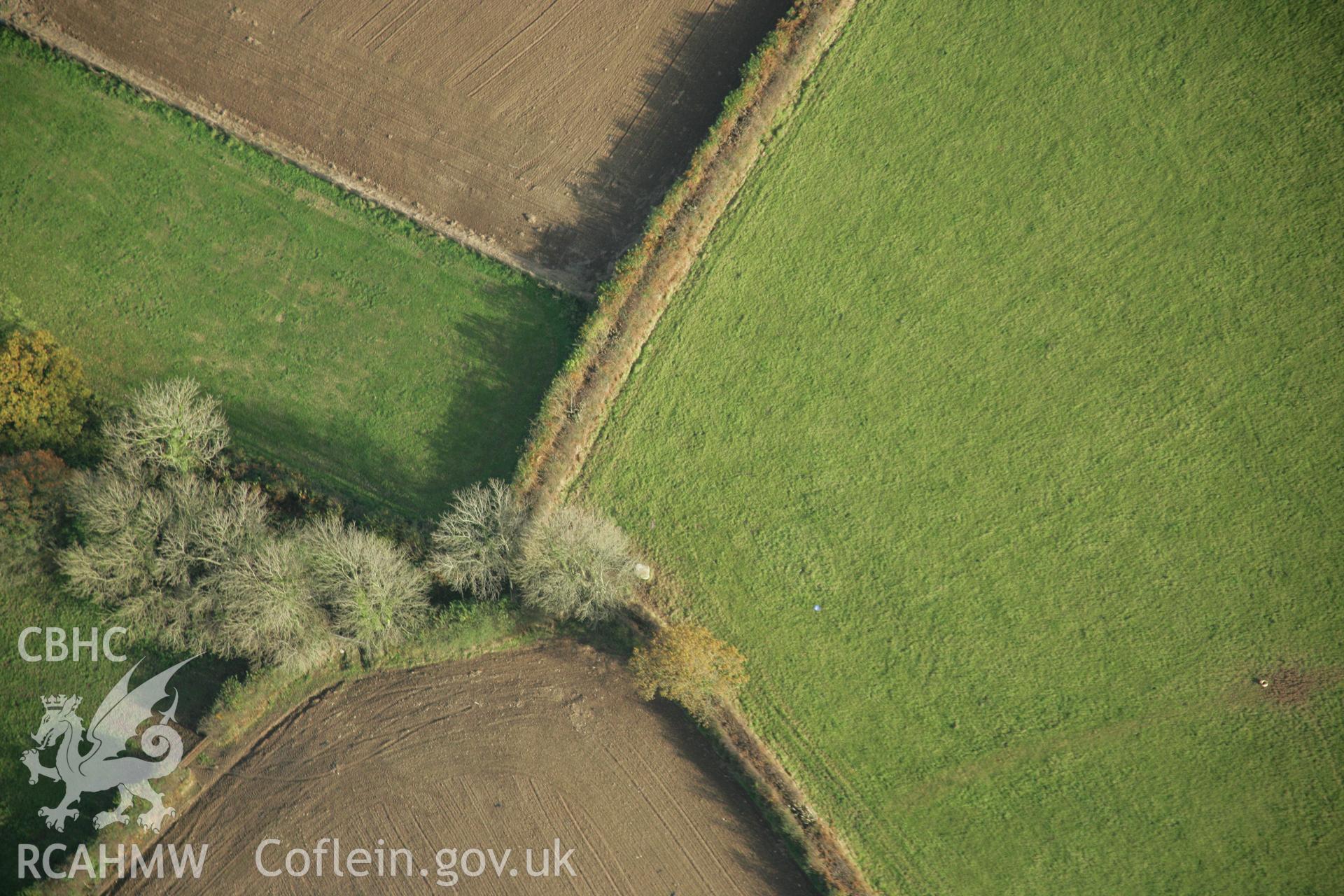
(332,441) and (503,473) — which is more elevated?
(332,441)

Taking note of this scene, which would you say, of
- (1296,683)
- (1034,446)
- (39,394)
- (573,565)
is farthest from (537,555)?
(1296,683)

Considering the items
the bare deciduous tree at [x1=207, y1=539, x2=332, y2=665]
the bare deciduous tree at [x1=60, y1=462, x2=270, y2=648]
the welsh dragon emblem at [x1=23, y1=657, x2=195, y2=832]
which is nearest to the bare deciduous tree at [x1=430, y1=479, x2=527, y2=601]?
the bare deciduous tree at [x1=207, y1=539, x2=332, y2=665]

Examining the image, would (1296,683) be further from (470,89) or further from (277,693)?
(470,89)

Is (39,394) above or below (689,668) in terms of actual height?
above

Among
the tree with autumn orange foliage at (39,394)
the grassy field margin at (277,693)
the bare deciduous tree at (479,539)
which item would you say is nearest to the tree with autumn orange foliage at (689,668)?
the grassy field margin at (277,693)

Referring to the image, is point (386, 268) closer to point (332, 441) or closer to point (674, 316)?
point (332, 441)

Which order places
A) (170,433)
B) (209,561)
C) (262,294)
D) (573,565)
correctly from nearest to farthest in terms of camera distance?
(209,561)
(573,565)
(170,433)
(262,294)

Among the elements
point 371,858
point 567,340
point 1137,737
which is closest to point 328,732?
point 371,858
